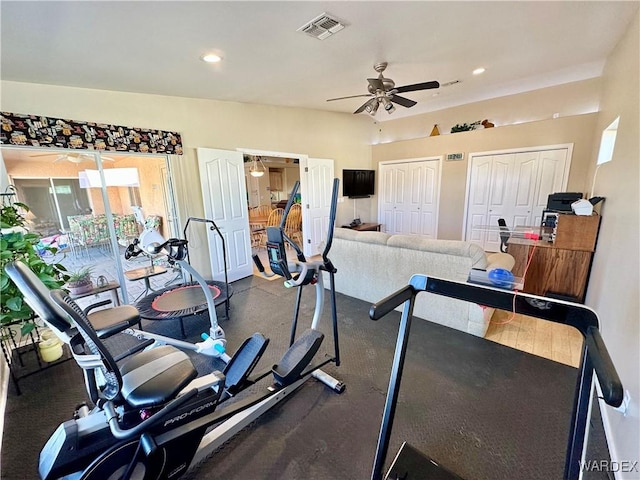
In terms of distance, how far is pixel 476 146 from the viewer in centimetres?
516

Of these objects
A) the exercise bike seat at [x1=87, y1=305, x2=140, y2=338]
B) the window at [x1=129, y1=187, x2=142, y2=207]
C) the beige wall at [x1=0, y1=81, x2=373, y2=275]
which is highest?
the beige wall at [x1=0, y1=81, x2=373, y2=275]

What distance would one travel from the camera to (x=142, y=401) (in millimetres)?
1118

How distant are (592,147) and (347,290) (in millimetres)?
4252

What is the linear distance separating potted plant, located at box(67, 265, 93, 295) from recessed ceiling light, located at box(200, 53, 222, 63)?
2432 millimetres

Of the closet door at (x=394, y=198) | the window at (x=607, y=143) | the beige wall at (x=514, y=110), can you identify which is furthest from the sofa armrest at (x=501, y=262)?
the closet door at (x=394, y=198)

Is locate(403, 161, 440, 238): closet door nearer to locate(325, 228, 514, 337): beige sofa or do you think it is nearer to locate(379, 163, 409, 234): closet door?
locate(379, 163, 409, 234): closet door

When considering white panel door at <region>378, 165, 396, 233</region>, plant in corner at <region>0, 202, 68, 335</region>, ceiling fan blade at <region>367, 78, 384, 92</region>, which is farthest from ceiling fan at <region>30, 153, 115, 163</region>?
white panel door at <region>378, 165, 396, 233</region>

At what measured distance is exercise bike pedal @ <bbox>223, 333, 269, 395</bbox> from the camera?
1634 millimetres

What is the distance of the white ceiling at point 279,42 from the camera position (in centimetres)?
195

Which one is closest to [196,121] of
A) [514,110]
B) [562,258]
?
[562,258]

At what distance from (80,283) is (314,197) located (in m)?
3.76

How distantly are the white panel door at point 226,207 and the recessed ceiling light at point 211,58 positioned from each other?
1.27 metres

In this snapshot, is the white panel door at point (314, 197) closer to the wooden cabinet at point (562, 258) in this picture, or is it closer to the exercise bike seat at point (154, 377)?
the wooden cabinet at point (562, 258)

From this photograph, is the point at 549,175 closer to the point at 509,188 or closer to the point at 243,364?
the point at 509,188
